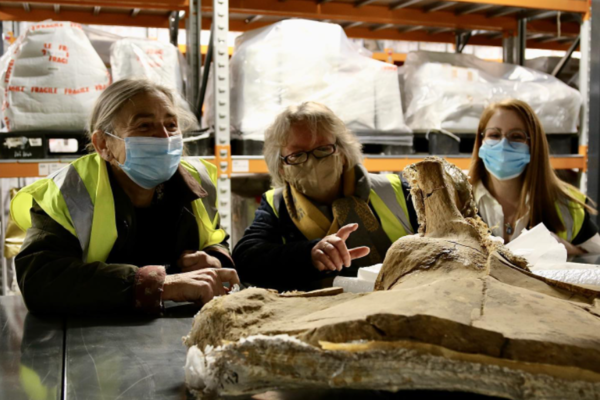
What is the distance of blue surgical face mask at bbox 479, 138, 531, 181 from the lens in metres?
2.08

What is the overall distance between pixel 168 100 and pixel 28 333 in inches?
30.3

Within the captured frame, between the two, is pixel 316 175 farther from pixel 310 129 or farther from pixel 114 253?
pixel 114 253

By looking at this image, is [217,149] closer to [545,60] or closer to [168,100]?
[168,100]

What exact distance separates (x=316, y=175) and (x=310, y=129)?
0.14m

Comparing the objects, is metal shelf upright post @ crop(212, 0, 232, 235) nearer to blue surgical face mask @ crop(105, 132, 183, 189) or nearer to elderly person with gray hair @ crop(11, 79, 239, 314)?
elderly person with gray hair @ crop(11, 79, 239, 314)

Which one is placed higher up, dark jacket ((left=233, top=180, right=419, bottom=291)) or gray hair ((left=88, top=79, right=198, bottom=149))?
gray hair ((left=88, top=79, right=198, bottom=149))

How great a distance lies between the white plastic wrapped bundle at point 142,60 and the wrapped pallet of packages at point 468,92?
1.19 meters

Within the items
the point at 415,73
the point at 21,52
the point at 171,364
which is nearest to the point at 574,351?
the point at 171,364

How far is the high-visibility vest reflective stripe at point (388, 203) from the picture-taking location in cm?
185

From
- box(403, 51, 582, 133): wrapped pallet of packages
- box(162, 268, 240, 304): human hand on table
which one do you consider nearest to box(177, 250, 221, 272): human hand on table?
box(162, 268, 240, 304): human hand on table

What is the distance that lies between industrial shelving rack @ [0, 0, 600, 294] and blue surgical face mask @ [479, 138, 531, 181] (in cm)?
74

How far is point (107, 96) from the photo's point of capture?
64.4 inches

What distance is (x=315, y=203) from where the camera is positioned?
189 centimetres

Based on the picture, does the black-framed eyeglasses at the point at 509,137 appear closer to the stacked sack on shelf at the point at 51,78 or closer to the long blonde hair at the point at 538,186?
the long blonde hair at the point at 538,186
